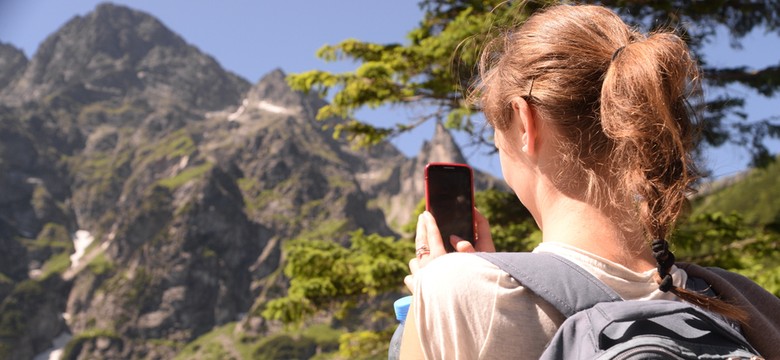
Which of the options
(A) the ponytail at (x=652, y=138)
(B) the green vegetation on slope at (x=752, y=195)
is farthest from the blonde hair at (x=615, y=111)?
(B) the green vegetation on slope at (x=752, y=195)

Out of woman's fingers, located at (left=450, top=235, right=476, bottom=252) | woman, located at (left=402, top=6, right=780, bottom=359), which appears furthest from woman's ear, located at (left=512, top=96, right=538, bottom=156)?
woman's fingers, located at (left=450, top=235, right=476, bottom=252)

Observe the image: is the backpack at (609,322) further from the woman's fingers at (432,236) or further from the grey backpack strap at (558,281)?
the woman's fingers at (432,236)

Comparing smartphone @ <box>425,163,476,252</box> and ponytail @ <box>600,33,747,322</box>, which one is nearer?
ponytail @ <box>600,33,747,322</box>

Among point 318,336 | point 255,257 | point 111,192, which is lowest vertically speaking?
point 318,336

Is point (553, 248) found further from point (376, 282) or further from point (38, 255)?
point (38, 255)

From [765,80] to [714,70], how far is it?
0.87 m

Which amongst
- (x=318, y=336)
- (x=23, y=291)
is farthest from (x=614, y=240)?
(x=23, y=291)

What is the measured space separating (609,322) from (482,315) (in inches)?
9.4

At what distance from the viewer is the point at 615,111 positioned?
149 centimetres

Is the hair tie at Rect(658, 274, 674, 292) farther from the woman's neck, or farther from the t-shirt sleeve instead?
the t-shirt sleeve

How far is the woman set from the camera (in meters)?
1.48

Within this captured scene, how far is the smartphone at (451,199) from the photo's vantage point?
6.29ft

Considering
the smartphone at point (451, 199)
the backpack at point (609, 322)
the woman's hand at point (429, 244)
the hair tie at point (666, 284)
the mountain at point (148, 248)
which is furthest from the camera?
the mountain at point (148, 248)

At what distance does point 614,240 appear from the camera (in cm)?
152
